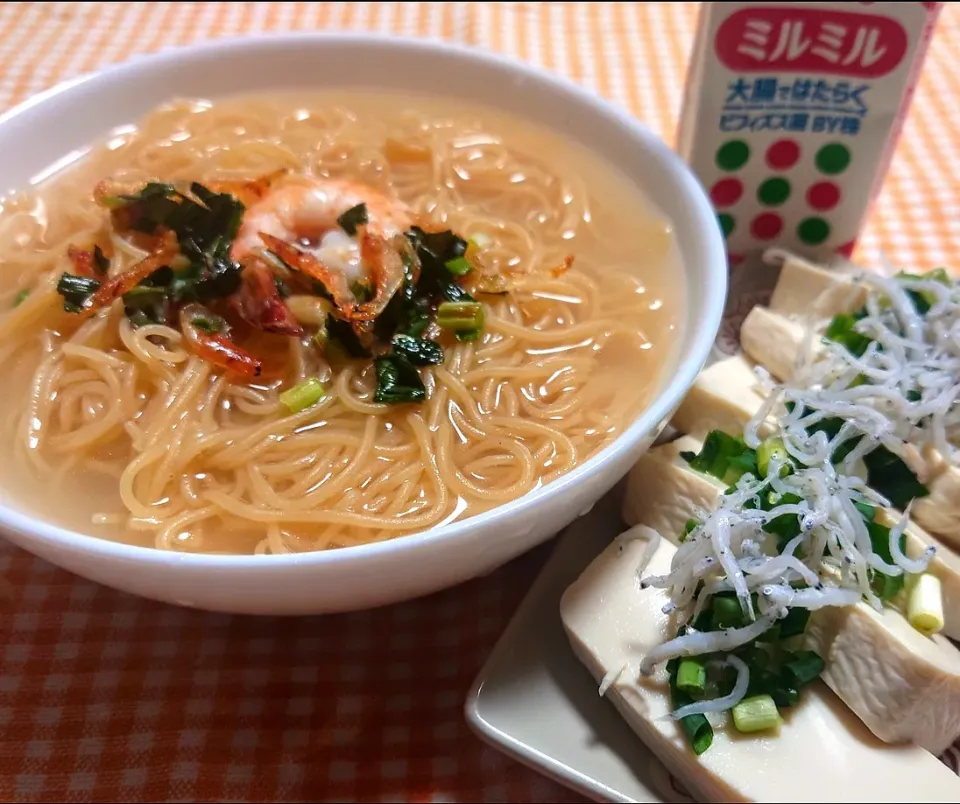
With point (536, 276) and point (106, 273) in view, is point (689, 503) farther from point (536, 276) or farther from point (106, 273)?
point (106, 273)

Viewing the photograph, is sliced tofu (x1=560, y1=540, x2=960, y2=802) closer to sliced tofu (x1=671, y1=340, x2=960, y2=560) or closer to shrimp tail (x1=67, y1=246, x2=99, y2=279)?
sliced tofu (x1=671, y1=340, x2=960, y2=560)

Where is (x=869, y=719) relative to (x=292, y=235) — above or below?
below

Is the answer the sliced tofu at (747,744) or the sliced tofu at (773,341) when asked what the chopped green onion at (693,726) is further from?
the sliced tofu at (773,341)

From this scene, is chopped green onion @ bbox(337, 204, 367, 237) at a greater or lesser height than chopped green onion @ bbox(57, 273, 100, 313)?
greater

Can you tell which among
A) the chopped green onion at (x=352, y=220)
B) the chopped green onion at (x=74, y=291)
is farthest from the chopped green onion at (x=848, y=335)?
the chopped green onion at (x=74, y=291)

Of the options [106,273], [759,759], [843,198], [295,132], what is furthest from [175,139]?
[759,759]

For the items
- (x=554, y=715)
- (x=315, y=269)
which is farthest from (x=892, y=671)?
(x=315, y=269)

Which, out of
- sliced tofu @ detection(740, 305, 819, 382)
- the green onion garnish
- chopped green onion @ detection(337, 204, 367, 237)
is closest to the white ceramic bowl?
sliced tofu @ detection(740, 305, 819, 382)
